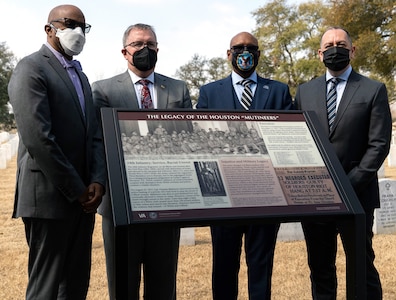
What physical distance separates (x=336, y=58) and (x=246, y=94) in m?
0.74

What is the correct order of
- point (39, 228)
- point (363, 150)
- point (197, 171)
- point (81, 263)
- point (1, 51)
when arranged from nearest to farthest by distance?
point (197, 171)
point (39, 228)
point (81, 263)
point (363, 150)
point (1, 51)

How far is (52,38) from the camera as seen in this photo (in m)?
3.43

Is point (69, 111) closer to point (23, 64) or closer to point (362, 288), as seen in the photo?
A: point (23, 64)

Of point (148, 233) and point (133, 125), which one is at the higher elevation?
point (133, 125)

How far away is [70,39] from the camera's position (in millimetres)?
3375

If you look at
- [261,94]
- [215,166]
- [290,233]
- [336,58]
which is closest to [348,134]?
[336,58]

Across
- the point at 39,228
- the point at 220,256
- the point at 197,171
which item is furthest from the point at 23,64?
the point at 220,256

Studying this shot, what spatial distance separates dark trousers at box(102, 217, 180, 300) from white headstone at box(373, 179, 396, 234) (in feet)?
16.7

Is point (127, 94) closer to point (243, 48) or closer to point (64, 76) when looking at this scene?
point (64, 76)

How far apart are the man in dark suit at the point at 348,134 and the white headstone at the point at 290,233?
10.6ft

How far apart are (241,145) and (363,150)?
1.24 meters

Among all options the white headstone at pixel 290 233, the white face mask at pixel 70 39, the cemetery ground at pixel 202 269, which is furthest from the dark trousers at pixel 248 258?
the white headstone at pixel 290 233

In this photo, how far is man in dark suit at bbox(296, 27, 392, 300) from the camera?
3.93 metres

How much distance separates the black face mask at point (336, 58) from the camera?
161 inches
